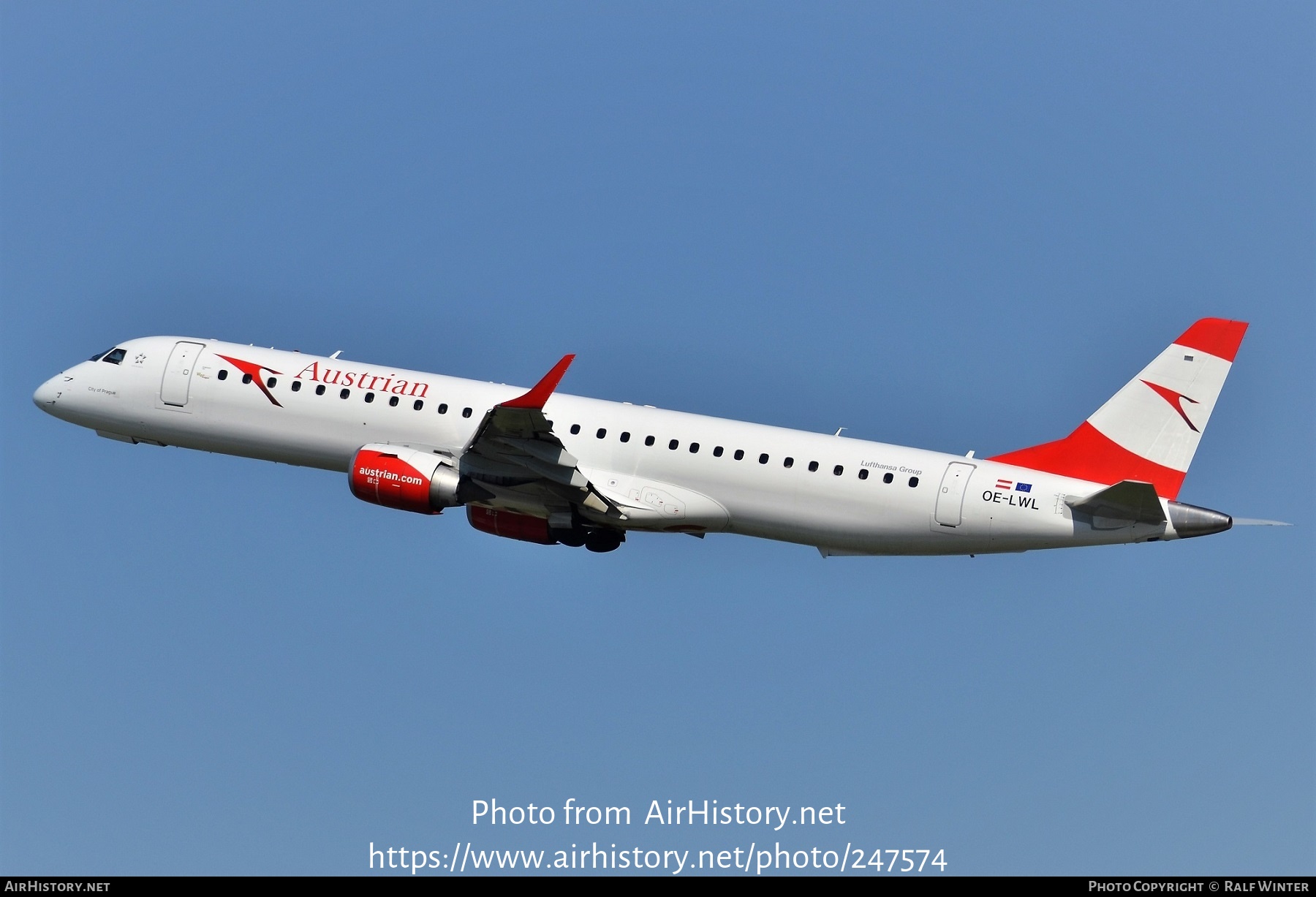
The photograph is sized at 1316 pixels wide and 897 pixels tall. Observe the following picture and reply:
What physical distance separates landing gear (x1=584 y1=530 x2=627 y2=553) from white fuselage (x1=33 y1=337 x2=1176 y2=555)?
6.38 ft

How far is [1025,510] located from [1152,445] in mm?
3924

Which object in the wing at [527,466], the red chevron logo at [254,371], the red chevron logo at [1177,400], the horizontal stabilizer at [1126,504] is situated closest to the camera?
the horizontal stabilizer at [1126,504]

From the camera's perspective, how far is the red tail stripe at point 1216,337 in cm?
4444

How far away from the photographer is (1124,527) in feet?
141

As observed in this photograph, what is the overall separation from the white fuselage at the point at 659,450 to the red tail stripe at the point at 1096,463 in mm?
576

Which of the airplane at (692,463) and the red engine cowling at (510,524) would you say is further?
the red engine cowling at (510,524)

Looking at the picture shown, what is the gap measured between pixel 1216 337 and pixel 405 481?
21682 mm

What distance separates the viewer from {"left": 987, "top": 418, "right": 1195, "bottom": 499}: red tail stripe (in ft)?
146

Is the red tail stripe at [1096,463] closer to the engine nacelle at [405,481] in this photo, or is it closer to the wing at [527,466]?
the wing at [527,466]

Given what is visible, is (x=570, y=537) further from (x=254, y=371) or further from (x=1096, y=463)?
(x=1096, y=463)

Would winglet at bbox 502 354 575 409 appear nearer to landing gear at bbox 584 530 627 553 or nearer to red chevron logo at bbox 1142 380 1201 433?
landing gear at bbox 584 530 627 553

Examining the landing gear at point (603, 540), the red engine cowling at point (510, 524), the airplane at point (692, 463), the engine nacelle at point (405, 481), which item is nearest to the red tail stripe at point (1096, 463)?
the airplane at point (692, 463)

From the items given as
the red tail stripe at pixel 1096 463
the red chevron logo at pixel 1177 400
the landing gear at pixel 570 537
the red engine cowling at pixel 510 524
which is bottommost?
the landing gear at pixel 570 537

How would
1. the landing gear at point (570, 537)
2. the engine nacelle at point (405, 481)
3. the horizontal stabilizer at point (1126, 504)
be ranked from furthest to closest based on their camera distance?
the landing gear at point (570, 537) → the engine nacelle at point (405, 481) → the horizontal stabilizer at point (1126, 504)
